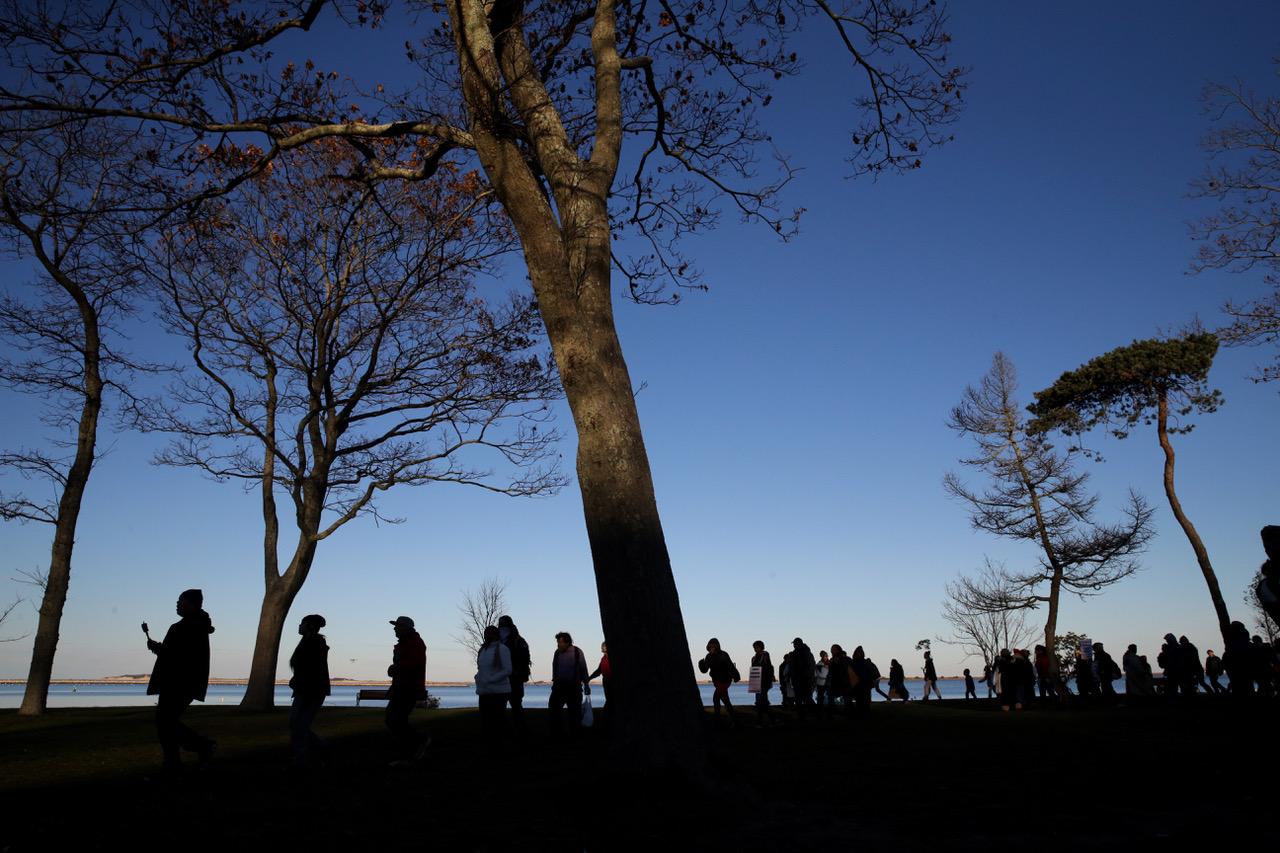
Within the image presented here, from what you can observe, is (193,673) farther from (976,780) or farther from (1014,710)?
(1014,710)

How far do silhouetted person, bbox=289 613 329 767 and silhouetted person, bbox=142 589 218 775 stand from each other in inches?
30.3

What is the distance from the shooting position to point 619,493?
623cm

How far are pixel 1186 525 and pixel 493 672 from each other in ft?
77.9

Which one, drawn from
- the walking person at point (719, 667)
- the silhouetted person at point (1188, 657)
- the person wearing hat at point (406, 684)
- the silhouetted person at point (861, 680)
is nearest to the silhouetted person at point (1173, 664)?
the silhouetted person at point (1188, 657)

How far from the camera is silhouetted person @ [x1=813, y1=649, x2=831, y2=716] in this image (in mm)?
19889

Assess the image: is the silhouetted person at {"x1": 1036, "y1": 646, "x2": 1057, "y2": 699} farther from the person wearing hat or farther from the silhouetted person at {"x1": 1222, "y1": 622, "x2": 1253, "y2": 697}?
the person wearing hat

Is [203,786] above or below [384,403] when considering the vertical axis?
below

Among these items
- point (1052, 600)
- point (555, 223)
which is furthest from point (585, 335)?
point (1052, 600)

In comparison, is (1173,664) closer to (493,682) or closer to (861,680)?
(861,680)

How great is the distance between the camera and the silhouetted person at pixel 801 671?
18080 mm

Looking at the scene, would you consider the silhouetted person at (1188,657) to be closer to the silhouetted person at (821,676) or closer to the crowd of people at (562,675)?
the crowd of people at (562,675)

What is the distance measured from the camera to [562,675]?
43.4 feet

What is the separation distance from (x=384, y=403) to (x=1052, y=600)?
24.1m

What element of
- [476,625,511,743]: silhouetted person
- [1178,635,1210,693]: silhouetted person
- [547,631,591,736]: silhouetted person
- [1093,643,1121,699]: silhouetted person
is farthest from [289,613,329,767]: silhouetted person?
[1093,643,1121,699]: silhouetted person
